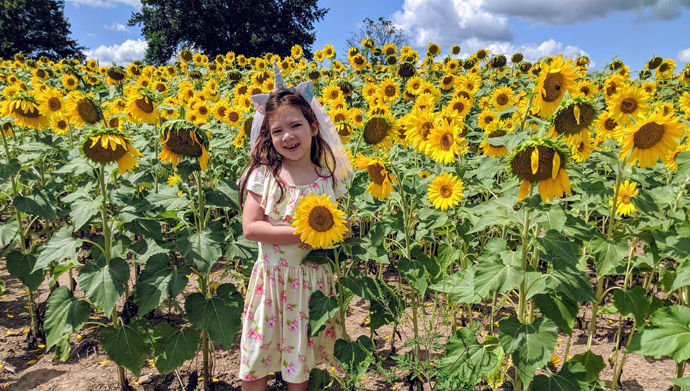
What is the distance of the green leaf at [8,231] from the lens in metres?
2.66

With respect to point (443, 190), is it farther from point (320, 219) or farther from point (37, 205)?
point (37, 205)

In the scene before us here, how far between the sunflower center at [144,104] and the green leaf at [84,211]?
42.8 inches

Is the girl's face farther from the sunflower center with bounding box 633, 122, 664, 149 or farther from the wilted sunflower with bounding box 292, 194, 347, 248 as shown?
the sunflower center with bounding box 633, 122, 664, 149

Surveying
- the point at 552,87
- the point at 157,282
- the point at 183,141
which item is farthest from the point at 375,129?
the point at 157,282

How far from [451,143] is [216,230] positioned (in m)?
1.32

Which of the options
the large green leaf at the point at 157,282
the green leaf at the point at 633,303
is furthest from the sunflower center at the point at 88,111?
the green leaf at the point at 633,303

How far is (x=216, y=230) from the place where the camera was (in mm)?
2170

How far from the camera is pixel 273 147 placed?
7.62ft

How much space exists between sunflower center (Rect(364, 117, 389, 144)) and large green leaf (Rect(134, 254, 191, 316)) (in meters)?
1.30

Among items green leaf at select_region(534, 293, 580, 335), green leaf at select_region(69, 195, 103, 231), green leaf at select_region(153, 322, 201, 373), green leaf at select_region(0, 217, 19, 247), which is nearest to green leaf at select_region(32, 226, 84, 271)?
green leaf at select_region(69, 195, 103, 231)

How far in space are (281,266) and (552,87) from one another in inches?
60.4

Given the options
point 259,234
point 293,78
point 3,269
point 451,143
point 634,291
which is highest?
point 293,78

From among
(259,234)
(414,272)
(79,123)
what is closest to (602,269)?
(414,272)

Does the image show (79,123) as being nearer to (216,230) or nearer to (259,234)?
(216,230)
